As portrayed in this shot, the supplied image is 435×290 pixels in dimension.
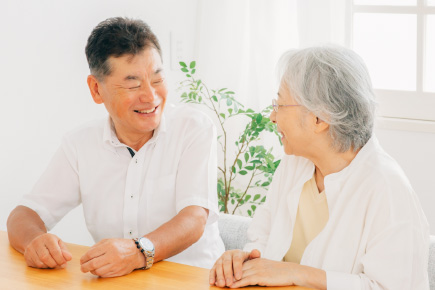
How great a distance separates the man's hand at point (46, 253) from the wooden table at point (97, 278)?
0.06 ft

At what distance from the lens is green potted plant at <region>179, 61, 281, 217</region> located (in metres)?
3.30

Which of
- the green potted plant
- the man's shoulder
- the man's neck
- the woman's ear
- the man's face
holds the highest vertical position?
the man's face

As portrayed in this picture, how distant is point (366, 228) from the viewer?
1783 millimetres

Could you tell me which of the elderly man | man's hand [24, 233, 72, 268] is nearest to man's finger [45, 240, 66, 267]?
man's hand [24, 233, 72, 268]

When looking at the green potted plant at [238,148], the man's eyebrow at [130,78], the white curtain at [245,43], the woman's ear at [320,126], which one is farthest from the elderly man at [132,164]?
the white curtain at [245,43]

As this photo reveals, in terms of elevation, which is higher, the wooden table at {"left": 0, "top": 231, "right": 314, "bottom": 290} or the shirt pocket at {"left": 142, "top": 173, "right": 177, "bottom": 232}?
the shirt pocket at {"left": 142, "top": 173, "right": 177, "bottom": 232}

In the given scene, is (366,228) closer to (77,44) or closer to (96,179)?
(96,179)

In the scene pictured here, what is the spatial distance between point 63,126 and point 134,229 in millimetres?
1080

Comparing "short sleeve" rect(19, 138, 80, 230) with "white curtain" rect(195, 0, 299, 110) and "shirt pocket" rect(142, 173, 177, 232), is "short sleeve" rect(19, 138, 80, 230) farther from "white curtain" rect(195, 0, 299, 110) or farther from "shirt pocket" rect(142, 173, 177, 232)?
"white curtain" rect(195, 0, 299, 110)

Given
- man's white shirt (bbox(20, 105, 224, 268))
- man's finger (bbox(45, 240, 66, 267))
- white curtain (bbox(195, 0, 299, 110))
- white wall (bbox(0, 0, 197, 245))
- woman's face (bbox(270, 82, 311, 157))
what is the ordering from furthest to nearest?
white curtain (bbox(195, 0, 299, 110)), white wall (bbox(0, 0, 197, 245)), man's white shirt (bbox(20, 105, 224, 268)), woman's face (bbox(270, 82, 311, 157)), man's finger (bbox(45, 240, 66, 267))

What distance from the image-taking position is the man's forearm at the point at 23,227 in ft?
6.59

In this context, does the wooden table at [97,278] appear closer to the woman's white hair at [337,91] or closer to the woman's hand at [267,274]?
the woman's hand at [267,274]

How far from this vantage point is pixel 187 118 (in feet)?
7.63

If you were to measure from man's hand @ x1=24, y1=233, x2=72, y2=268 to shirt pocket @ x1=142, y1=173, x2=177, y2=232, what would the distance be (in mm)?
447
